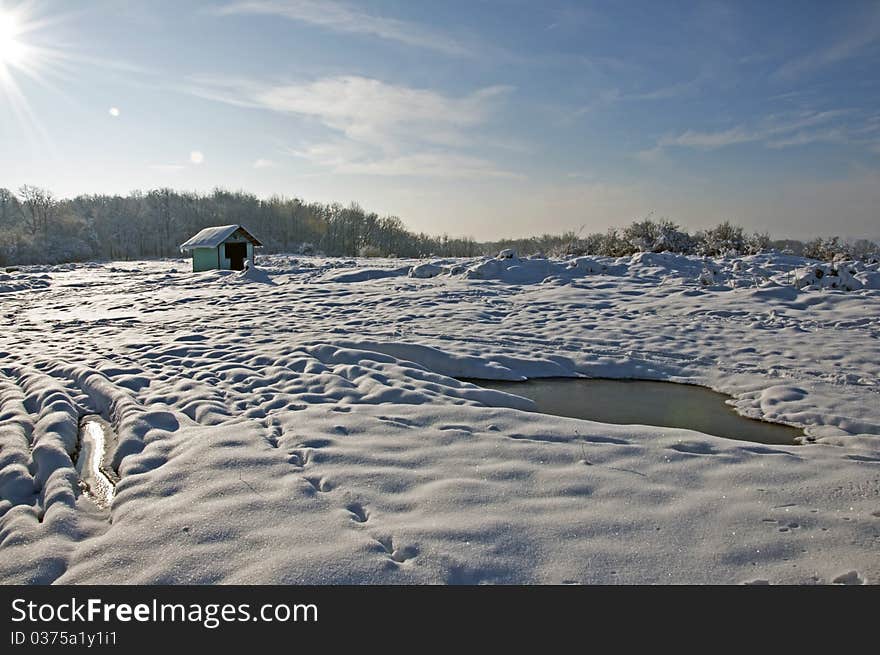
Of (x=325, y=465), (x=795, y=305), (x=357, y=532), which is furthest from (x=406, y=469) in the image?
(x=795, y=305)

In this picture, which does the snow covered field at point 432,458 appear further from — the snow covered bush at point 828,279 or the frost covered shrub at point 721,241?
the frost covered shrub at point 721,241

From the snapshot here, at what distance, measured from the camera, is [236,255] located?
2625cm

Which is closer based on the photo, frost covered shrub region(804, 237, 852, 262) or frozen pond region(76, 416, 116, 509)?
frozen pond region(76, 416, 116, 509)

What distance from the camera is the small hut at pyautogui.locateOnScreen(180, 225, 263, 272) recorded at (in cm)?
2458

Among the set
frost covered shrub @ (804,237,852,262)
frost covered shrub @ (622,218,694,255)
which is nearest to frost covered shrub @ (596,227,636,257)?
frost covered shrub @ (622,218,694,255)

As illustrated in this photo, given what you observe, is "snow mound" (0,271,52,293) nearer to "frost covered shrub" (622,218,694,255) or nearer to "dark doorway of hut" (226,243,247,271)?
"dark doorway of hut" (226,243,247,271)

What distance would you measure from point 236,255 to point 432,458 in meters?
25.4

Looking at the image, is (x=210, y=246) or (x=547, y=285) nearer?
(x=547, y=285)

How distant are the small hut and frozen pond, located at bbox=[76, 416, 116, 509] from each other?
66.4 feet

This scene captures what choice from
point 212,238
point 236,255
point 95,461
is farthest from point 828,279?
point 236,255

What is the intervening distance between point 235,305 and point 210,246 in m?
13.8

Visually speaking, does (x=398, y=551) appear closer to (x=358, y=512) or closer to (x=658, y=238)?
(x=358, y=512)

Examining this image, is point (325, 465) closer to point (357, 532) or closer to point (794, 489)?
Result: point (357, 532)

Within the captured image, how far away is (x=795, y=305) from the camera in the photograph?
31.7 feet
